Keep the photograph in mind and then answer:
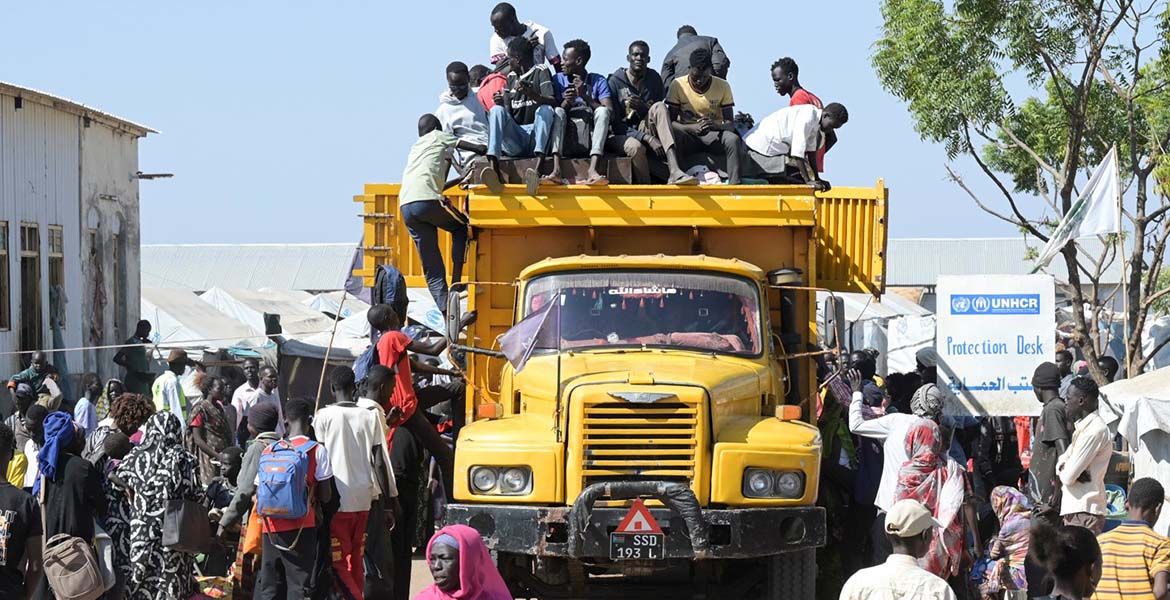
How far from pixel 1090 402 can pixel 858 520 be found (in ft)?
6.61

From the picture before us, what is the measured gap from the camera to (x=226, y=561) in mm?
12898

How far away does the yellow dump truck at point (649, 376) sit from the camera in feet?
32.3

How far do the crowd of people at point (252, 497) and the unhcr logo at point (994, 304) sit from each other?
444 cm

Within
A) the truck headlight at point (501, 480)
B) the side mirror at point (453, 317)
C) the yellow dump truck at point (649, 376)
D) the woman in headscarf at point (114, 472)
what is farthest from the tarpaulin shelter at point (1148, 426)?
the woman in headscarf at point (114, 472)

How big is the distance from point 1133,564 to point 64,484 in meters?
5.52

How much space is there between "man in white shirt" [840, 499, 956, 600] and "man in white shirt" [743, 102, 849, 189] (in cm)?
618

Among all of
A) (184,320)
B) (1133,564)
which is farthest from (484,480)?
(184,320)

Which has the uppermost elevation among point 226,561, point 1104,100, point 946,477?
point 1104,100

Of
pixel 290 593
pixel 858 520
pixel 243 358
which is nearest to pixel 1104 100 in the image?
pixel 243 358

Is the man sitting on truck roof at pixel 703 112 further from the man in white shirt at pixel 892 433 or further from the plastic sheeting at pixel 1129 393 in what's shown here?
the plastic sheeting at pixel 1129 393

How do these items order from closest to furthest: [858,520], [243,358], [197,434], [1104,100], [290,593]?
[290,593] < [858,520] < [197,434] < [243,358] < [1104,100]

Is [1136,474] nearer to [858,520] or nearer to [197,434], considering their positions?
[858,520]

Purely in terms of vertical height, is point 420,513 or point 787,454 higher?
point 787,454

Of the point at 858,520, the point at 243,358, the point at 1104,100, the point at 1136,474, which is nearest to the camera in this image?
the point at 858,520
